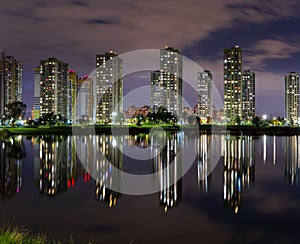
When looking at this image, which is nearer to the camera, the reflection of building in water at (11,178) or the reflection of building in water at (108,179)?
the reflection of building in water at (108,179)

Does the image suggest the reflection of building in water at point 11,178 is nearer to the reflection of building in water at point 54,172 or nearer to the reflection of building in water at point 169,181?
the reflection of building in water at point 54,172

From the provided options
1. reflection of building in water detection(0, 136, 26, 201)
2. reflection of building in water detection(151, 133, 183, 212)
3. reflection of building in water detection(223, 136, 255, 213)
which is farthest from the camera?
reflection of building in water detection(0, 136, 26, 201)

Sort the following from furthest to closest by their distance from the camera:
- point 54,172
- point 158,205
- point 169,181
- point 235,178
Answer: point 54,172
point 235,178
point 169,181
point 158,205

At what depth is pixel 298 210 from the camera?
1473cm

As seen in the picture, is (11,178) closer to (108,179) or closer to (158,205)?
(108,179)

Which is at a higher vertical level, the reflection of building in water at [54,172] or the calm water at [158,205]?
the reflection of building in water at [54,172]

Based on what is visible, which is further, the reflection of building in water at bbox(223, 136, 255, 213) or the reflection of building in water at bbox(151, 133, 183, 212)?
the reflection of building in water at bbox(223, 136, 255, 213)

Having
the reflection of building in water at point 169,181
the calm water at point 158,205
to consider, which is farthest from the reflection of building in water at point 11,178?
the reflection of building in water at point 169,181

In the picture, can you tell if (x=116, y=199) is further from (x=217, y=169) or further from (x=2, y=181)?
(x=217, y=169)

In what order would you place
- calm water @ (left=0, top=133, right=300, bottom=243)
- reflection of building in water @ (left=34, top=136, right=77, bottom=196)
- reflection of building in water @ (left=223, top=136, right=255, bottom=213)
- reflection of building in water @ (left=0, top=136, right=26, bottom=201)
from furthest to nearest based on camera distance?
1. reflection of building in water @ (left=34, top=136, right=77, bottom=196)
2. reflection of building in water @ (left=0, top=136, right=26, bottom=201)
3. reflection of building in water @ (left=223, top=136, right=255, bottom=213)
4. calm water @ (left=0, top=133, right=300, bottom=243)

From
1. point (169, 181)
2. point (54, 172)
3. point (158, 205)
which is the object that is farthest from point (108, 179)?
point (158, 205)

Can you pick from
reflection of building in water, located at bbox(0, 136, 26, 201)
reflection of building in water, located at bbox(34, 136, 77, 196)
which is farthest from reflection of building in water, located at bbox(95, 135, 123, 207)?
reflection of building in water, located at bbox(0, 136, 26, 201)

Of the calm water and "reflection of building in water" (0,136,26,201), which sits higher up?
"reflection of building in water" (0,136,26,201)

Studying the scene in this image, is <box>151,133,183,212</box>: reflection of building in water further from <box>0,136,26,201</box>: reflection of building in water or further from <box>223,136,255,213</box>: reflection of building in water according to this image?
<box>0,136,26,201</box>: reflection of building in water
